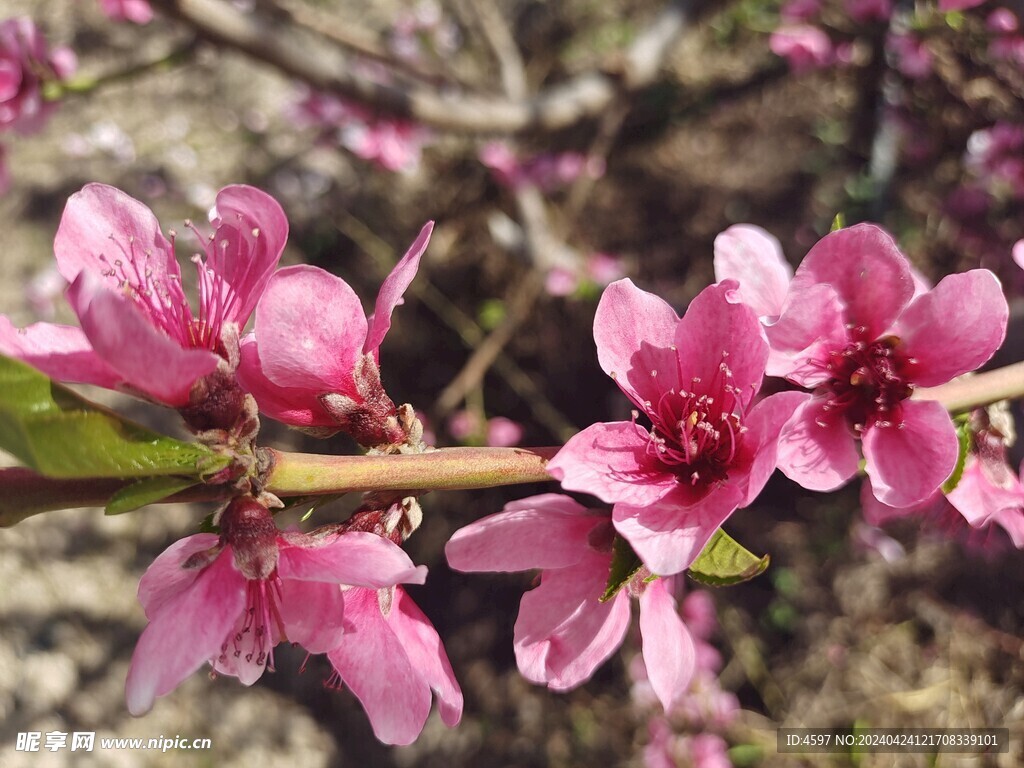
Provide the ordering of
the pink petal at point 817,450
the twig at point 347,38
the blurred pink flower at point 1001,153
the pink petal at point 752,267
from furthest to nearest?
the blurred pink flower at point 1001,153, the twig at point 347,38, the pink petal at point 752,267, the pink petal at point 817,450

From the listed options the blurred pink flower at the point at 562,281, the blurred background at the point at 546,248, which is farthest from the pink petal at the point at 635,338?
the blurred pink flower at the point at 562,281

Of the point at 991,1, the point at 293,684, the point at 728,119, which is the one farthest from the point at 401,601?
the point at 728,119

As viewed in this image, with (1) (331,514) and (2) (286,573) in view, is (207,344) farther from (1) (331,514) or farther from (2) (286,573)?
(1) (331,514)

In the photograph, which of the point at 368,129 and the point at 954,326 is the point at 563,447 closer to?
the point at 954,326

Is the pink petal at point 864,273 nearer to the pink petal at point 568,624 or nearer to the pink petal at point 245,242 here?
the pink petal at point 568,624

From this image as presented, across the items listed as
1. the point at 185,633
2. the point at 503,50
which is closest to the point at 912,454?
the point at 185,633
